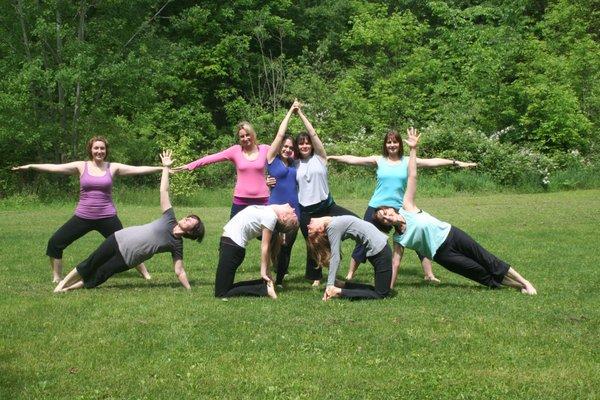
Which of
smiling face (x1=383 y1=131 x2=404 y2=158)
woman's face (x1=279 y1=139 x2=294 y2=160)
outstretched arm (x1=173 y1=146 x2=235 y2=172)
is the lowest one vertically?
outstretched arm (x1=173 y1=146 x2=235 y2=172)

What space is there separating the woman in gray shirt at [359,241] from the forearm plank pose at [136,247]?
1.50 m

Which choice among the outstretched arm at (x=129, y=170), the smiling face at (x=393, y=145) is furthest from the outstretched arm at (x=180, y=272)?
the smiling face at (x=393, y=145)

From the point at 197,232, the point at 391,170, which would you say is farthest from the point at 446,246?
the point at 197,232

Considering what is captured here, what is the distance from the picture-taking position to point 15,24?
1026 inches

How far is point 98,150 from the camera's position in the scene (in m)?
10.4

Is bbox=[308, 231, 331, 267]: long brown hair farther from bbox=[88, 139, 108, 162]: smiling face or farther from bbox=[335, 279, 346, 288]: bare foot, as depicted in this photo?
bbox=[88, 139, 108, 162]: smiling face

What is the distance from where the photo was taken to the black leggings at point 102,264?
31.5 feet

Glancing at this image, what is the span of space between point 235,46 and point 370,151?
10366 mm

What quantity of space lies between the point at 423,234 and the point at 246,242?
2179 millimetres

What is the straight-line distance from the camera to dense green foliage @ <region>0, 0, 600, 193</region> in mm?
26203

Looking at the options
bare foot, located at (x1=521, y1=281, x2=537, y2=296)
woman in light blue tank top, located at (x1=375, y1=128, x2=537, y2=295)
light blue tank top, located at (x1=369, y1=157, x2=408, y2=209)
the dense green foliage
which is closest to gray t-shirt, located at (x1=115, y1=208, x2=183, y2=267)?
woman in light blue tank top, located at (x1=375, y1=128, x2=537, y2=295)

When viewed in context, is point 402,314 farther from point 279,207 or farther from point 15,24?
point 15,24

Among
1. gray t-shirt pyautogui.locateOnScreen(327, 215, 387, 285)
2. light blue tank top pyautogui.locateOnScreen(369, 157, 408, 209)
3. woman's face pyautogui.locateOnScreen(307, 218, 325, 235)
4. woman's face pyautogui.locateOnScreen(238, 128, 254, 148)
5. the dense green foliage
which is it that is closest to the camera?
gray t-shirt pyautogui.locateOnScreen(327, 215, 387, 285)

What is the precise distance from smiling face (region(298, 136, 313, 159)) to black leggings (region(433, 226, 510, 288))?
83.8 inches
